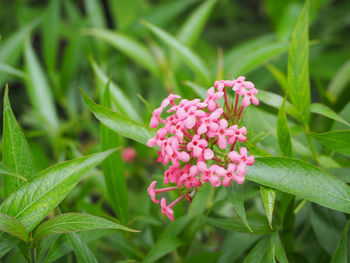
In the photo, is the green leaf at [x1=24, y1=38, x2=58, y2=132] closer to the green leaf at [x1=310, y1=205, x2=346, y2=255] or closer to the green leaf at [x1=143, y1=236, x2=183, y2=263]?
the green leaf at [x1=143, y1=236, x2=183, y2=263]

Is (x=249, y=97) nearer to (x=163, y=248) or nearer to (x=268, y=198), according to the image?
(x=268, y=198)

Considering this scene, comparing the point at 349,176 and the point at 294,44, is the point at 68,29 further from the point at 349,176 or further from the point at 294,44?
the point at 349,176

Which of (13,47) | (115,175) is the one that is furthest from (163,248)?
(13,47)

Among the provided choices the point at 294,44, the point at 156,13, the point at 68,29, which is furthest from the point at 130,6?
the point at 294,44

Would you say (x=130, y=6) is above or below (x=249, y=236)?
above

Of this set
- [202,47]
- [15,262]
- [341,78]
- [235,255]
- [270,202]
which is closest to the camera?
[270,202]

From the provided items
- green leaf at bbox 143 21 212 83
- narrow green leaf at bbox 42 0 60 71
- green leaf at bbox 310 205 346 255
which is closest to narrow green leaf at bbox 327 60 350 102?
green leaf at bbox 143 21 212 83
